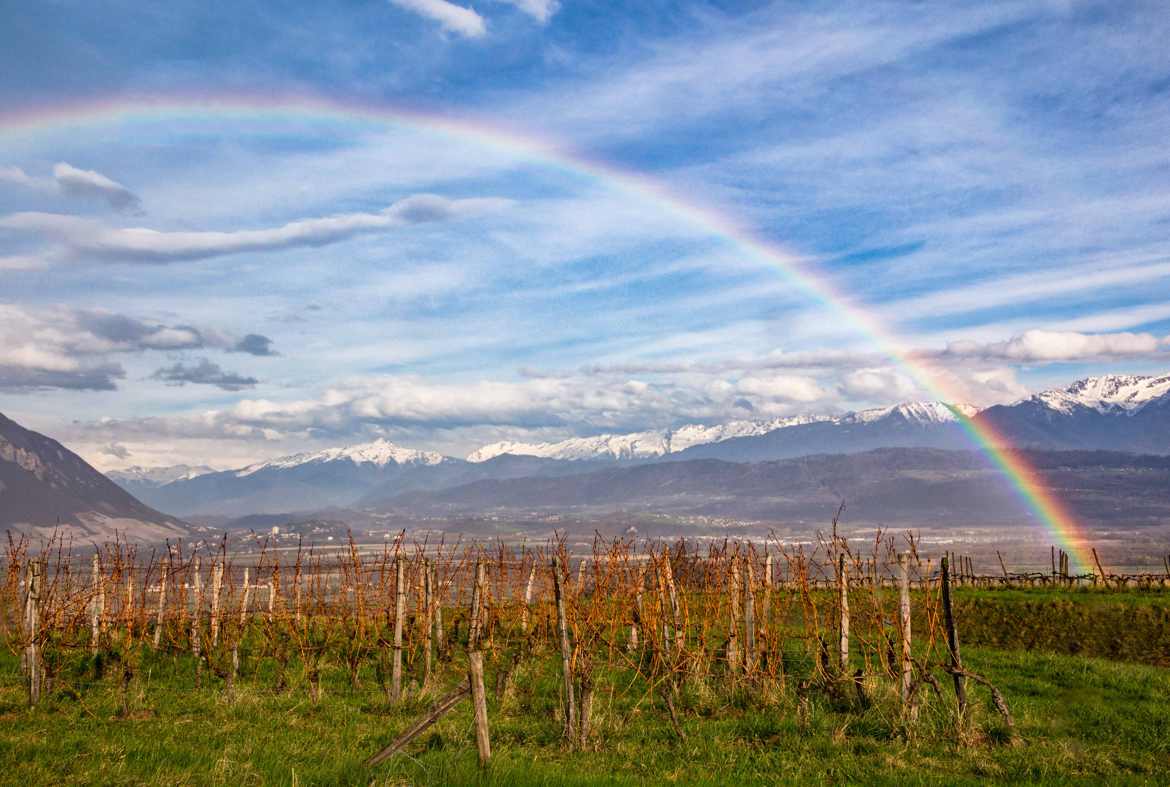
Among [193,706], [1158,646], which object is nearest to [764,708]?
[193,706]

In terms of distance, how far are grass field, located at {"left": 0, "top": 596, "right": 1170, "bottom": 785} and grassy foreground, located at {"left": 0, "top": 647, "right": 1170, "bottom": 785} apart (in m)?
0.03

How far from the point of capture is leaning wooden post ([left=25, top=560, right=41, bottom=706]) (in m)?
14.9

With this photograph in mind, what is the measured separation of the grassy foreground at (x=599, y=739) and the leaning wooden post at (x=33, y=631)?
354mm

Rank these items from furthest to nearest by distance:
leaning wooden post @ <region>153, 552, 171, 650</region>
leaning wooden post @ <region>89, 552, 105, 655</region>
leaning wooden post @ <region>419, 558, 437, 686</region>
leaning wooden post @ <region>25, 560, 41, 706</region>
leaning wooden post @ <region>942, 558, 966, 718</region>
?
1. leaning wooden post @ <region>153, 552, 171, 650</region>
2. leaning wooden post @ <region>89, 552, 105, 655</region>
3. leaning wooden post @ <region>419, 558, 437, 686</region>
4. leaning wooden post @ <region>25, 560, 41, 706</region>
5. leaning wooden post @ <region>942, 558, 966, 718</region>

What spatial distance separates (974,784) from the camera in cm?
1038

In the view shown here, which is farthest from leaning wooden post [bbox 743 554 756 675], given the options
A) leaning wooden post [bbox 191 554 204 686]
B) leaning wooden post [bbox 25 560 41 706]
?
leaning wooden post [bbox 25 560 41 706]

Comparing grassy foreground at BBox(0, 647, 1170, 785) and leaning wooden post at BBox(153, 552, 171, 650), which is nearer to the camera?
grassy foreground at BBox(0, 647, 1170, 785)

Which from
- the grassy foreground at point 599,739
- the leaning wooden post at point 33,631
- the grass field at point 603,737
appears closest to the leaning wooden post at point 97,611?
the grass field at point 603,737

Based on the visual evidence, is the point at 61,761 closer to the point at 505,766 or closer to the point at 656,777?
the point at 505,766

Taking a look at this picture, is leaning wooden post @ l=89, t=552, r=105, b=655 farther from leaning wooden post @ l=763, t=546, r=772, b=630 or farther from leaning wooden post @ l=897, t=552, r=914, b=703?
leaning wooden post @ l=897, t=552, r=914, b=703

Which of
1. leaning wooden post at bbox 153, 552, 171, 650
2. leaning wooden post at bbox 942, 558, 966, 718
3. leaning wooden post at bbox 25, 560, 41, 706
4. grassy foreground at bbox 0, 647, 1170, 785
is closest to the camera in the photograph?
grassy foreground at bbox 0, 647, 1170, 785

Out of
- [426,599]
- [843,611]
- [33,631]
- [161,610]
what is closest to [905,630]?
[843,611]

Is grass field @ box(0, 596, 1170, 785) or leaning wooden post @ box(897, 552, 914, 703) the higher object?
leaning wooden post @ box(897, 552, 914, 703)

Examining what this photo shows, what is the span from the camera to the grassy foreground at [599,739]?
10.4 m
